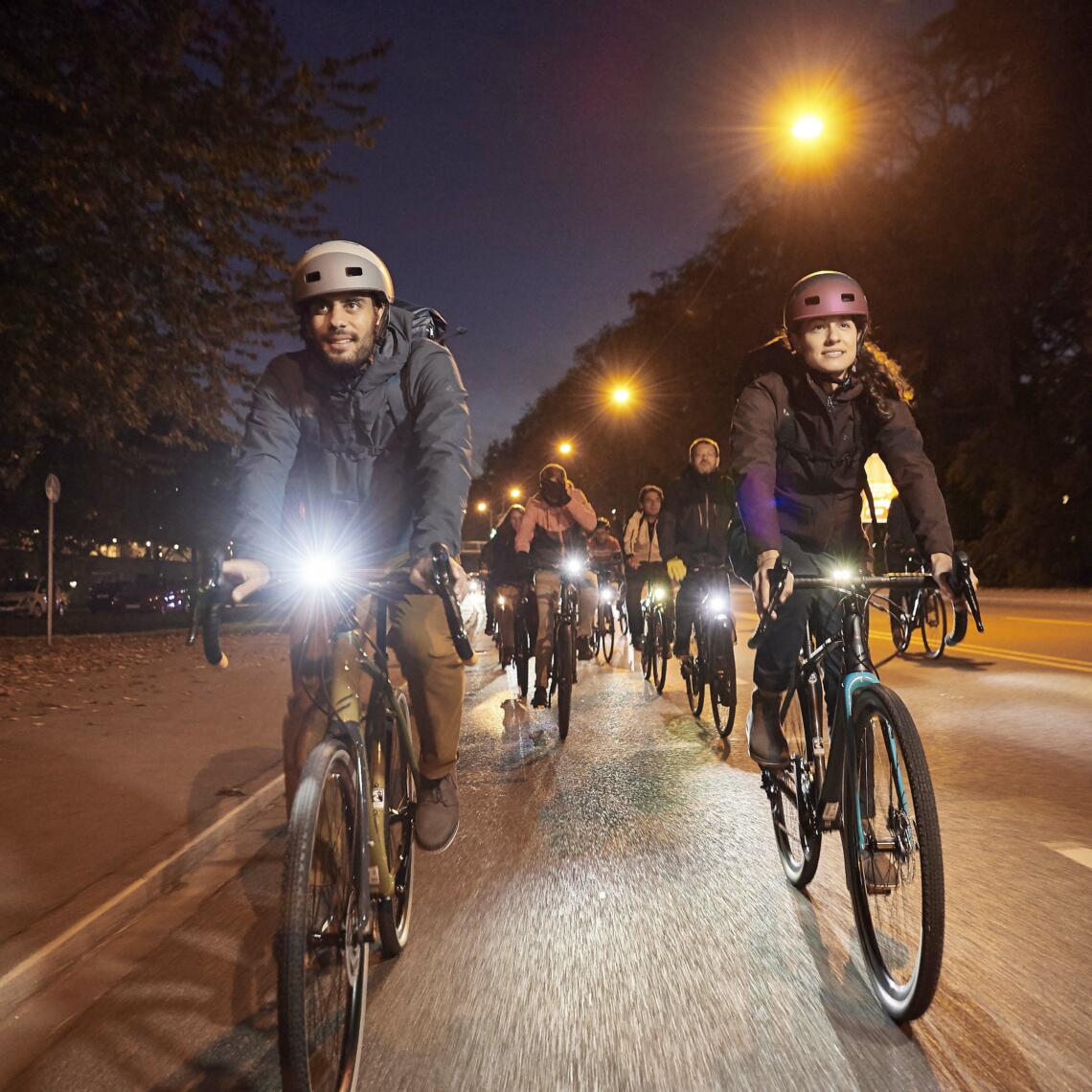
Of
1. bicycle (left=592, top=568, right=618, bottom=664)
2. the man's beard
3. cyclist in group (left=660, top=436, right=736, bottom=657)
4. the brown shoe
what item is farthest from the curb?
bicycle (left=592, top=568, right=618, bottom=664)

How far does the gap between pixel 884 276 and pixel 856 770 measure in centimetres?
2914

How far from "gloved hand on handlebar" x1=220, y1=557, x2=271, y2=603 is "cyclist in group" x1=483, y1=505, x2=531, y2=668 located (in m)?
6.41

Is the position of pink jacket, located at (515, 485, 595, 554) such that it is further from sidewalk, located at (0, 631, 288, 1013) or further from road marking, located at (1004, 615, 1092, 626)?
road marking, located at (1004, 615, 1092, 626)

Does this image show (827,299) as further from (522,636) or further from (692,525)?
(522,636)

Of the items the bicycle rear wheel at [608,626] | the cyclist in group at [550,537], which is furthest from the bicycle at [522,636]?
the bicycle rear wheel at [608,626]

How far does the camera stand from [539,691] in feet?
A: 28.9

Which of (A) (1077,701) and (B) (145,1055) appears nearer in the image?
(B) (145,1055)

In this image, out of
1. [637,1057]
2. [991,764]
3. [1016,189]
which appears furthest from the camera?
[1016,189]

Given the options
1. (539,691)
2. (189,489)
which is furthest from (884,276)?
(189,489)

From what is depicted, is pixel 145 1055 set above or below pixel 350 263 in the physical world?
below

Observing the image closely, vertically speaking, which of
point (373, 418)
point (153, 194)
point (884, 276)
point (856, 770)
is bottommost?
point (856, 770)

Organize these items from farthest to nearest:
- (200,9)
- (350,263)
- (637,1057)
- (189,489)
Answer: (189,489) < (200,9) < (350,263) < (637,1057)

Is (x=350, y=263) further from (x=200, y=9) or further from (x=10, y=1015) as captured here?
(x=200, y=9)

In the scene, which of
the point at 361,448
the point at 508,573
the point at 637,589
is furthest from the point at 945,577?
the point at 637,589
